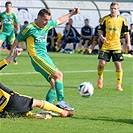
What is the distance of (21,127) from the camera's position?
32.2 feet

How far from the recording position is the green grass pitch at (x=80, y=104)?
9859 millimetres

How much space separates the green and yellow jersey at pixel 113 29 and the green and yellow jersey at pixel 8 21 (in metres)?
7.80

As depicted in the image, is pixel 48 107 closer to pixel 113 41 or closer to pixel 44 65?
pixel 44 65

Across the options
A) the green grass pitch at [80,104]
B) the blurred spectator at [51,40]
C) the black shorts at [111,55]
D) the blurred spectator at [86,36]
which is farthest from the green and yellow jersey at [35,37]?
the blurred spectator at [86,36]

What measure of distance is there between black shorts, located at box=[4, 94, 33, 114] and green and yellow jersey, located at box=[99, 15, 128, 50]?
5.90 metres

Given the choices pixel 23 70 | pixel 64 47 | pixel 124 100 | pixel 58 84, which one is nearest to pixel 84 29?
pixel 64 47

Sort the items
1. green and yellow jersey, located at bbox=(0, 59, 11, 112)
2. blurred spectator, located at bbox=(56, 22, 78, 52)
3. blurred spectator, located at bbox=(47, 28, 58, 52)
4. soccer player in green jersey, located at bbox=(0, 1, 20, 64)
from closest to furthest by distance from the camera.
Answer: green and yellow jersey, located at bbox=(0, 59, 11, 112), soccer player in green jersey, located at bbox=(0, 1, 20, 64), blurred spectator, located at bbox=(56, 22, 78, 52), blurred spectator, located at bbox=(47, 28, 58, 52)

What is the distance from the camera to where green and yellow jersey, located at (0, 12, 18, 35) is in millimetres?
23391

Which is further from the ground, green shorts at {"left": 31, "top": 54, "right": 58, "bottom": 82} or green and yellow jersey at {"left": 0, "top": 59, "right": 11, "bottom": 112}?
green shorts at {"left": 31, "top": 54, "right": 58, "bottom": 82}

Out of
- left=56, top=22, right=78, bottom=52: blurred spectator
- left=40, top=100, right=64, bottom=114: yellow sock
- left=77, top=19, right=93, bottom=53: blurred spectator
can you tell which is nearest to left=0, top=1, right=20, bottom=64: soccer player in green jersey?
left=56, top=22, right=78, bottom=52: blurred spectator

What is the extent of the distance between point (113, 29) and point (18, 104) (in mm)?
6139

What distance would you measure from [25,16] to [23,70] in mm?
14402

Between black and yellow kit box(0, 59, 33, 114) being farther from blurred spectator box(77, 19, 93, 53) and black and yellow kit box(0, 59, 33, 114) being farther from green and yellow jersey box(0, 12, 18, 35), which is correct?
blurred spectator box(77, 19, 93, 53)

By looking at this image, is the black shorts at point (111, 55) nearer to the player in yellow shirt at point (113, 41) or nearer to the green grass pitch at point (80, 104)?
the player in yellow shirt at point (113, 41)
